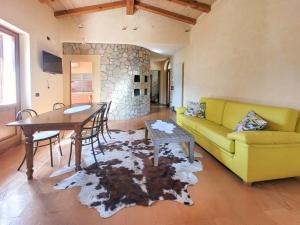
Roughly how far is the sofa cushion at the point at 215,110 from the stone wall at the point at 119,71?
3.15 meters

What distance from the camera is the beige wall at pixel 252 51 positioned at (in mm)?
2830

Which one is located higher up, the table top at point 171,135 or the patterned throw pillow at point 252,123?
the patterned throw pillow at point 252,123

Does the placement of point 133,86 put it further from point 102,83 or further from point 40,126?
point 40,126

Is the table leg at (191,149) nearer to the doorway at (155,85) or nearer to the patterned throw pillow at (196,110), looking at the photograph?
the patterned throw pillow at (196,110)

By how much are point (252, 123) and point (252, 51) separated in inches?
58.0

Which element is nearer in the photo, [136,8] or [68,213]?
[68,213]

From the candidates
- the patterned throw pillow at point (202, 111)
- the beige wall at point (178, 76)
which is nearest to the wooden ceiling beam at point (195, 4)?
the beige wall at point (178, 76)

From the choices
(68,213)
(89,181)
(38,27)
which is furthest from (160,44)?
(68,213)

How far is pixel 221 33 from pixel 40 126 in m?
4.22

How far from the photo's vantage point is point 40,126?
2371 millimetres

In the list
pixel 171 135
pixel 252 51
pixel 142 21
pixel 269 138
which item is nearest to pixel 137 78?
pixel 142 21

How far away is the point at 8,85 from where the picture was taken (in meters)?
→ 3.81

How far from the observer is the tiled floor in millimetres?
1757

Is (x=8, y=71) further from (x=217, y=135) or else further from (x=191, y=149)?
(x=217, y=135)
